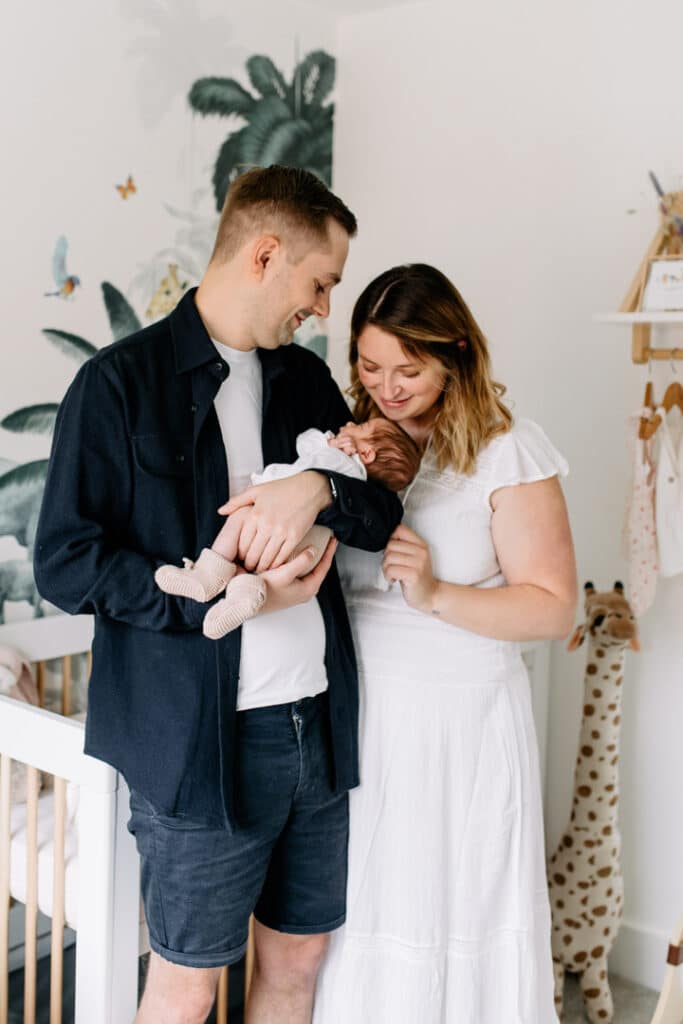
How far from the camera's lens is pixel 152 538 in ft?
4.74

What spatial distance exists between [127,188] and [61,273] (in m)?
0.28

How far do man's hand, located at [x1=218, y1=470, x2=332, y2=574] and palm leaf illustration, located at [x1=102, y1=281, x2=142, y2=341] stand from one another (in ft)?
3.91

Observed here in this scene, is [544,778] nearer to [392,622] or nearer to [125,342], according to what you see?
[392,622]

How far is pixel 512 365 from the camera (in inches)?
110

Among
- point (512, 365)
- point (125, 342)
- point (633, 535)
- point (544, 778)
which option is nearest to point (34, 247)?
point (125, 342)

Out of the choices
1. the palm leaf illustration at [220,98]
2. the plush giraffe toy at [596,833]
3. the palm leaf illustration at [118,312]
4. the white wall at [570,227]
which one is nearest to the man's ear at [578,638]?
the plush giraffe toy at [596,833]

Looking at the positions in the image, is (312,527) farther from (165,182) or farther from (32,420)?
(165,182)

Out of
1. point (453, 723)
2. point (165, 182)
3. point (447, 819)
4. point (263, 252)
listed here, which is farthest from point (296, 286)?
point (165, 182)

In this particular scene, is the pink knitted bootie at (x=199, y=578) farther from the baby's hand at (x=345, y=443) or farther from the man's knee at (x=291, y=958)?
the man's knee at (x=291, y=958)

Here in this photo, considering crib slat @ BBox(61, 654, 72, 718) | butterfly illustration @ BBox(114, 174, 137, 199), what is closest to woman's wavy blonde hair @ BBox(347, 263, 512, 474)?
butterfly illustration @ BBox(114, 174, 137, 199)

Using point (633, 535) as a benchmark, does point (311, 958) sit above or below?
below

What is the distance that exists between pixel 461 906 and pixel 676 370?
1.38 metres

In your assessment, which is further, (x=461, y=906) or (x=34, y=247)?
(x=34, y=247)

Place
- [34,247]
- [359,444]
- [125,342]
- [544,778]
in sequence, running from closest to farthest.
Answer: [125,342]
[359,444]
[34,247]
[544,778]
